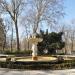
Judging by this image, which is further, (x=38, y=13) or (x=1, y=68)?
(x=38, y=13)

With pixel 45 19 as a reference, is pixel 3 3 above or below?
above

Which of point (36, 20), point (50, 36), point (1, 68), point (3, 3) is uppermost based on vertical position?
point (3, 3)

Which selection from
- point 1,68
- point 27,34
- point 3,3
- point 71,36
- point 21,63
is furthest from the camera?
point 71,36

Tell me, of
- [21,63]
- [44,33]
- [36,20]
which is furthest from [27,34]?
[21,63]

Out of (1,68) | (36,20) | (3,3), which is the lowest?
(1,68)

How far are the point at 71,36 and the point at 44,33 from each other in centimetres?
3211

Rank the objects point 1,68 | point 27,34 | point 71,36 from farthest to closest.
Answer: point 71,36 < point 27,34 < point 1,68

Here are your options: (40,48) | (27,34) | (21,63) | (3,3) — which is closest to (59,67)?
(21,63)

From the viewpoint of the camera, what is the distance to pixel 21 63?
20.3 meters

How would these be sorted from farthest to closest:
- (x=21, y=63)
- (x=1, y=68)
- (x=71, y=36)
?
(x=71, y=36)
(x=21, y=63)
(x=1, y=68)

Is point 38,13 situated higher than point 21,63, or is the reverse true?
point 38,13

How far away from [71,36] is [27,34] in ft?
60.6

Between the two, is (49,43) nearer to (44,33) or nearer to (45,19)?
(44,33)

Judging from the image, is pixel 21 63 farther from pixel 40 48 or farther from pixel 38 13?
pixel 38 13
